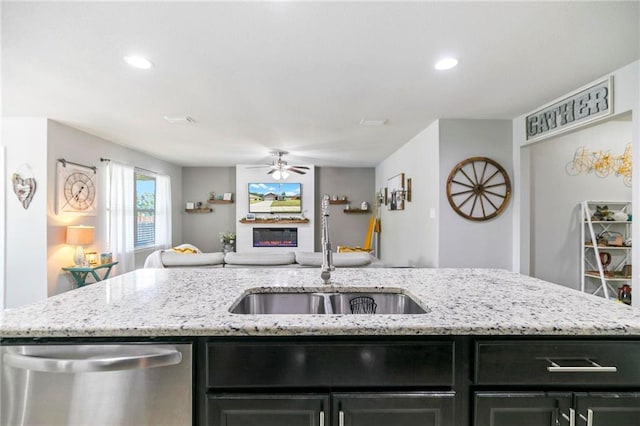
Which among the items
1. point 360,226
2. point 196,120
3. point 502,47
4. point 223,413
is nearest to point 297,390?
point 223,413

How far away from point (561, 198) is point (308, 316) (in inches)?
158

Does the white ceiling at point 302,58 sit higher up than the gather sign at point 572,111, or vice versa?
the white ceiling at point 302,58

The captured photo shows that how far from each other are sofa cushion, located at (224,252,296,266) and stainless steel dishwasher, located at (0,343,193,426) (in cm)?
251

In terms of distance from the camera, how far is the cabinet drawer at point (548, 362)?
3.18 ft

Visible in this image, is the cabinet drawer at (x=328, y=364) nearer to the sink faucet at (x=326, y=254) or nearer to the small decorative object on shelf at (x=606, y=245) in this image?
the sink faucet at (x=326, y=254)

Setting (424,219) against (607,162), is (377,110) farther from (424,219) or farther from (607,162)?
(607,162)

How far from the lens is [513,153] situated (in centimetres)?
366

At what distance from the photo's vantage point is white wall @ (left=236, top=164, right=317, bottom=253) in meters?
7.02

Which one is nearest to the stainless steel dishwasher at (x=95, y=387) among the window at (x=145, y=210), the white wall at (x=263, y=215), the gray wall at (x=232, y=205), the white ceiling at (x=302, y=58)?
the white ceiling at (x=302, y=58)

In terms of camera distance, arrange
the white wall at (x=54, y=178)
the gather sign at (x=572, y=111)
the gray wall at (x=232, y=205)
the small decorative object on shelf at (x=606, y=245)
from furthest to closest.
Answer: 1. the gray wall at (x=232, y=205)
2. the white wall at (x=54, y=178)
3. the small decorative object on shelf at (x=606, y=245)
4. the gather sign at (x=572, y=111)

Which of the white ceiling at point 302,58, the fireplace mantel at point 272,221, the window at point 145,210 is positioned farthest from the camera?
the fireplace mantel at point 272,221

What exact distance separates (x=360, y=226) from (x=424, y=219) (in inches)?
138

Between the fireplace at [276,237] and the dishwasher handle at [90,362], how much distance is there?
6188 mm

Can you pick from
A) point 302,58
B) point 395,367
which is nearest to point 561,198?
point 302,58
